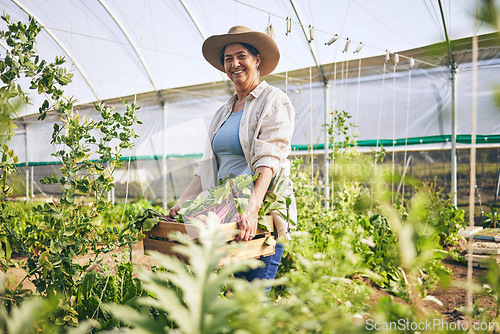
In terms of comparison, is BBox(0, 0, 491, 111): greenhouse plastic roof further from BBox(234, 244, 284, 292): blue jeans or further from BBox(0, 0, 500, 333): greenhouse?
BBox(234, 244, 284, 292): blue jeans

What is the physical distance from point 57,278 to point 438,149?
17.2ft

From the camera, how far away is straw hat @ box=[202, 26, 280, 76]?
158cm

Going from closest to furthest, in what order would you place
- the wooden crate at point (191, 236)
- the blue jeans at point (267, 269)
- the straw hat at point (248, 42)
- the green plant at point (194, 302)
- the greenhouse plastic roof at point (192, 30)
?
the green plant at point (194, 302) → the wooden crate at point (191, 236) → the blue jeans at point (267, 269) → the straw hat at point (248, 42) → the greenhouse plastic roof at point (192, 30)

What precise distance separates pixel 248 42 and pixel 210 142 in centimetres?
48

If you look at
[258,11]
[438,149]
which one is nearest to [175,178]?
[258,11]

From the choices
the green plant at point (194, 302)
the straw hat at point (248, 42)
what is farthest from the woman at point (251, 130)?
the green plant at point (194, 302)

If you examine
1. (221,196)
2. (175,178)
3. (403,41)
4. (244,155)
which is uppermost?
(403,41)

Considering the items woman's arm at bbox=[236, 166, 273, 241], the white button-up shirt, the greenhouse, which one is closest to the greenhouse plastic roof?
the greenhouse

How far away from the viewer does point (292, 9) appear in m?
4.86

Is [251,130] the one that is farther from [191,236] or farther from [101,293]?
[101,293]

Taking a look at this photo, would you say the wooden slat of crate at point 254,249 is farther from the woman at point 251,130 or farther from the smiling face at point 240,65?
the smiling face at point 240,65

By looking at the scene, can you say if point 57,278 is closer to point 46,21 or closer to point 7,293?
point 7,293

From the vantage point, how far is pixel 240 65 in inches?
A: 61.7

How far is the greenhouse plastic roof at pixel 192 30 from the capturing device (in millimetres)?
4543
